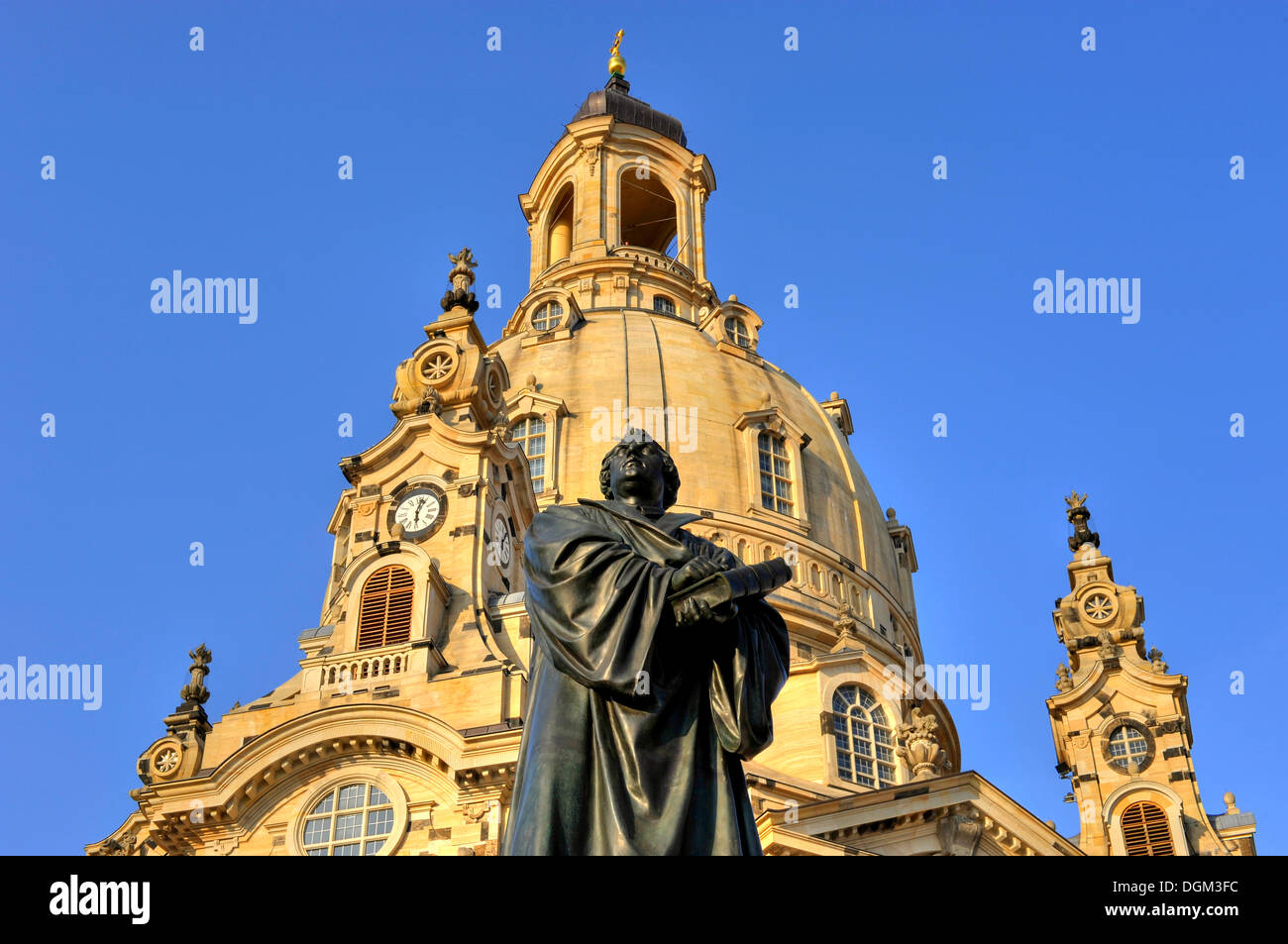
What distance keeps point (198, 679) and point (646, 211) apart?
170ft

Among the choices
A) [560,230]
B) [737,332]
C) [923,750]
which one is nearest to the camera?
[923,750]

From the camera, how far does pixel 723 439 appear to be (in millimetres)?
63688

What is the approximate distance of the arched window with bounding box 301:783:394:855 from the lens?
112 ft

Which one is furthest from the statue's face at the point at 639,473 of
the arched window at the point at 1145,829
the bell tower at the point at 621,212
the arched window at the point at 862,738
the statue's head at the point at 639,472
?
the bell tower at the point at 621,212

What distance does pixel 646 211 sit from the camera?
8962 cm

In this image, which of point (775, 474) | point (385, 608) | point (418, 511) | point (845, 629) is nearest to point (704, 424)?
point (775, 474)

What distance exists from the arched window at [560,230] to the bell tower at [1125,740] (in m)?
39.1

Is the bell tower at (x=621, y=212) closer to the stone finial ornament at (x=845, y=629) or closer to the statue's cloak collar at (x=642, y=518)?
the stone finial ornament at (x=845, y=629)

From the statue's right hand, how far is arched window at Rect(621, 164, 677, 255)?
78542 mm

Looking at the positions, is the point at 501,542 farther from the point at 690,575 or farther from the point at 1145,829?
the point at 690,575

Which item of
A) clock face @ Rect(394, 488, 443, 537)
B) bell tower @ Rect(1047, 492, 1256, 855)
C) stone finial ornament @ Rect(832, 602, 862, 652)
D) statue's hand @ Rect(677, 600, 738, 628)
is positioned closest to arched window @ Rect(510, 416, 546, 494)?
stone finial ornament @ Rect(832, 602, 862, 652)
